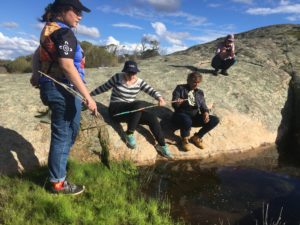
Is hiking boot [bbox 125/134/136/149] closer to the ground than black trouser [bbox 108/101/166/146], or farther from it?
closer to the ground

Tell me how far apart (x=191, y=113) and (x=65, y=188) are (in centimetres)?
432

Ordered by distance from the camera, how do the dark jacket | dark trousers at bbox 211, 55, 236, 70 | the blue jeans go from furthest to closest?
dark trousers at bbox 211, 55, 236, 70 < the dark jacket < the blue jeans

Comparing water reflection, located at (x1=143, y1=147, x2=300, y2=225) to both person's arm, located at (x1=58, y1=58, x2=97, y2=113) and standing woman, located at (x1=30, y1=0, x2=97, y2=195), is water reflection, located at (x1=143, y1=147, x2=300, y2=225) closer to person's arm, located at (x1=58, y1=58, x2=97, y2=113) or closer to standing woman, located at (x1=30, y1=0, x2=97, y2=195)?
standing woman, located at (x1=30, y1=0, x2=97, y2=195)

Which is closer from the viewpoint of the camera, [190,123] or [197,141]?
[190,123]

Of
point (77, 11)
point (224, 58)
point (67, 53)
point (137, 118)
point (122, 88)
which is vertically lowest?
point (137, 118)

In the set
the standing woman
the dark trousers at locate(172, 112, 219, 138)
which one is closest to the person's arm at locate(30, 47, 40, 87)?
the standing woman

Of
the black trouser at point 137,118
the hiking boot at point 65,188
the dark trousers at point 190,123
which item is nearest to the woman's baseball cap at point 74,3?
the hiking boot at point 65,188

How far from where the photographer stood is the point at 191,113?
30.8 ft

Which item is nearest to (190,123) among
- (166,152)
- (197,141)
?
(197,141)

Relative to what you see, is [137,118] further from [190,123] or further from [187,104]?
[187,104]

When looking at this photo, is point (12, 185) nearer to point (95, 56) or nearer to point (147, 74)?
point (147, 74)

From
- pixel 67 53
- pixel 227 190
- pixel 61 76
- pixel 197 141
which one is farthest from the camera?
pixel 197 141

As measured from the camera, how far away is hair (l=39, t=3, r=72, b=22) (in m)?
5.22

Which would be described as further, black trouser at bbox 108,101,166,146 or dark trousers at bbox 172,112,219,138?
dark trousers at bbox 172,112,219,138
